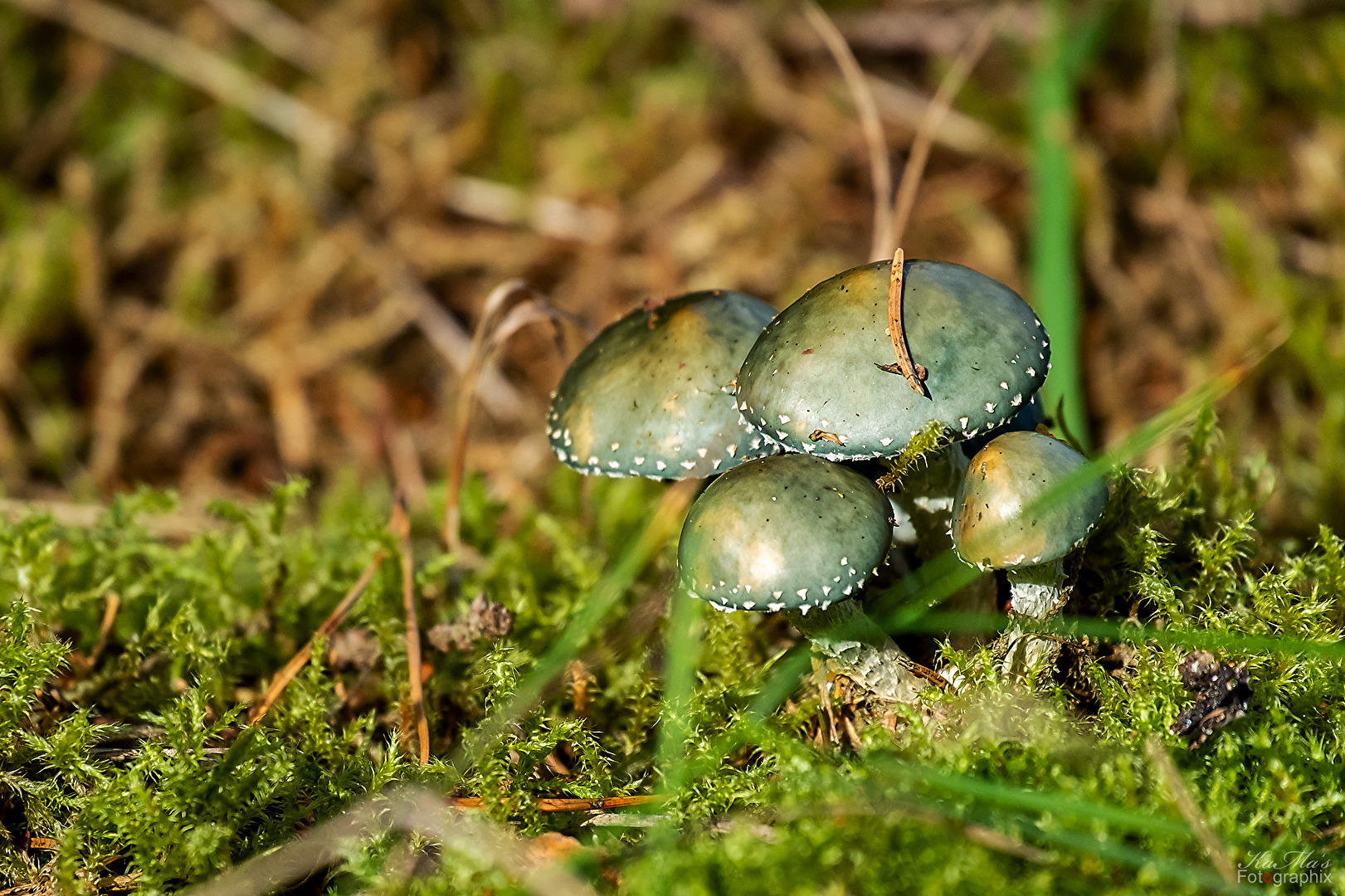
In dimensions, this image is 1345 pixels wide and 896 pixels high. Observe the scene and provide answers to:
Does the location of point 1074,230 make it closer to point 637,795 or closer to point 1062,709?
point 1062,709

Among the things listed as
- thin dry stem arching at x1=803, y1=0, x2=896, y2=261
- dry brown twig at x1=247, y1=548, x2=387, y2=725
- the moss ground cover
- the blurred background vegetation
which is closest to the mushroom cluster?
the moss ground cover

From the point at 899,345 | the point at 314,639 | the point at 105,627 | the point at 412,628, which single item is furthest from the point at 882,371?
the point at 105,627

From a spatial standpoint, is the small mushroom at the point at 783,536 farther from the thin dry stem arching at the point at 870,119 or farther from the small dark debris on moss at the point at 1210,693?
the thin dry stem arching at the point at 870,119

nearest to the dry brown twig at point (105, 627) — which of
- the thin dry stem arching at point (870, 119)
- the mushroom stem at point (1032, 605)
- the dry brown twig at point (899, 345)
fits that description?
the dry brown twig at point (899, 345)

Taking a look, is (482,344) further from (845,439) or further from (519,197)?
(519,197)

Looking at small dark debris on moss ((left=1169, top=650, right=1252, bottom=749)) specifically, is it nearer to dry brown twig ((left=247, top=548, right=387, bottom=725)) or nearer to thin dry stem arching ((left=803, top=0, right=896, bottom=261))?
thin dry stem arching ((left=803, top=0, right=896, bottom=261))
